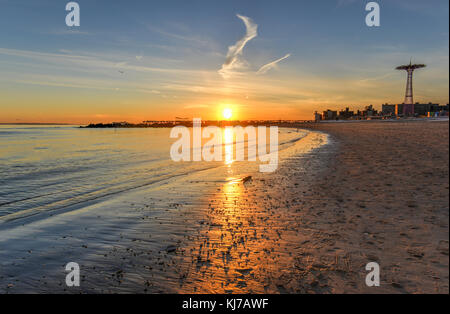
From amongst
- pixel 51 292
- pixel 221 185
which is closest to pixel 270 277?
pixel 51 292

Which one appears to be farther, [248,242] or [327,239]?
[248,242]

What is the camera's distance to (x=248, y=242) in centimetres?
705

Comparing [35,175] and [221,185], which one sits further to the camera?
[35,175]

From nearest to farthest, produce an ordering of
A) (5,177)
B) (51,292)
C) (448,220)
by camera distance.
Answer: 1. (51,292)
2. (448,220)
3. (5,177)

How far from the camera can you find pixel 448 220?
7844 millimetres

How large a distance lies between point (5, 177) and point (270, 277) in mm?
22901

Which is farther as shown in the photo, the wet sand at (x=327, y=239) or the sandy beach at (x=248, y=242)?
the sandy beach at (x=248, y=242)

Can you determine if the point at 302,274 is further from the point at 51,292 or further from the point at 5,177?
the point at 5,177

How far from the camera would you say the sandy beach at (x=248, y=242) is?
5.15m

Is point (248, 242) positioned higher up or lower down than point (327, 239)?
lower down

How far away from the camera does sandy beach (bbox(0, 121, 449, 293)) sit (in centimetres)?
515

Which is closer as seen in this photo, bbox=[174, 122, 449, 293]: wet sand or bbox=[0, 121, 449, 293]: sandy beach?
bbox=[174, 122, 449, 293]: wet sand
